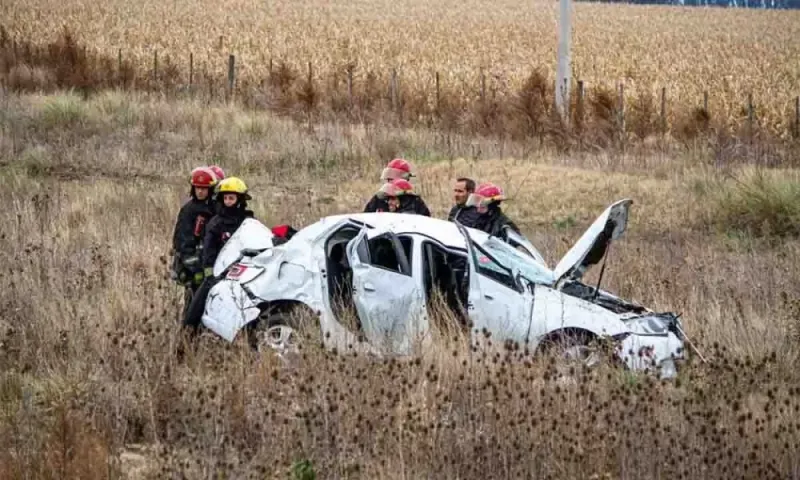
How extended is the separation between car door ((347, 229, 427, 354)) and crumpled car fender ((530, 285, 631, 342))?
843 mm

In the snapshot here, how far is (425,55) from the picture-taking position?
36938mm

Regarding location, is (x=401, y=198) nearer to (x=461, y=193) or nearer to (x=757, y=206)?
(x=461, y=193)

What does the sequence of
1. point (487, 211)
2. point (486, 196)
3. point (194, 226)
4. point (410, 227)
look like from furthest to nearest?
point (487, 211) < point (486, 196) < point (194, 226) < point (410, 227)

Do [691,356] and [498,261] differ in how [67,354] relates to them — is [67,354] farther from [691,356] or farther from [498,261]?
[691,356]

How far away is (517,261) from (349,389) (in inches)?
106

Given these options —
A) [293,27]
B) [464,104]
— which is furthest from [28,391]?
[293,27]

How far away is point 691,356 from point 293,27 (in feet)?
116

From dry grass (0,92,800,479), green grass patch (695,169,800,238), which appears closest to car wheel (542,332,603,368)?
dry grass (0,92,800,479)

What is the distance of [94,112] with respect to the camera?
24812 mm

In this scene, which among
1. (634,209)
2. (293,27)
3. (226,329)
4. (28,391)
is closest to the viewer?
(28,391)

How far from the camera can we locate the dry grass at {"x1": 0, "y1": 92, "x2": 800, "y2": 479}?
7867 mm

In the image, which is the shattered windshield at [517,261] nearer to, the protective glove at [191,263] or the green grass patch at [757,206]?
the protective glove at [191,263]

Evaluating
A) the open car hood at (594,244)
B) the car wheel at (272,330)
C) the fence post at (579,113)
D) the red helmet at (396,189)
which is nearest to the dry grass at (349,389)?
the car wheel at (272,330)

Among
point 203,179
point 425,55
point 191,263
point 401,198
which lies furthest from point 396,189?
point 425,55
